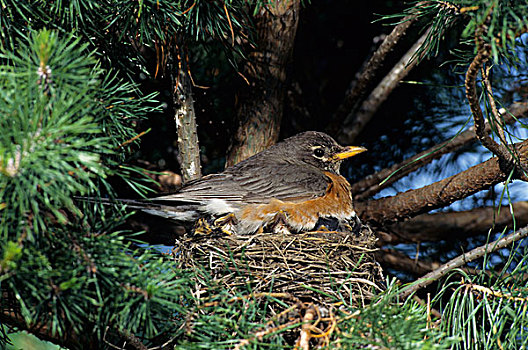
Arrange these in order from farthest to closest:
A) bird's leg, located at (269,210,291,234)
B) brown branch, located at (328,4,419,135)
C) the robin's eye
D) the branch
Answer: the robin's eye
brown branch, located at (328,4,419,135)
bird's leg, located at (269,210,291,234)
the branch

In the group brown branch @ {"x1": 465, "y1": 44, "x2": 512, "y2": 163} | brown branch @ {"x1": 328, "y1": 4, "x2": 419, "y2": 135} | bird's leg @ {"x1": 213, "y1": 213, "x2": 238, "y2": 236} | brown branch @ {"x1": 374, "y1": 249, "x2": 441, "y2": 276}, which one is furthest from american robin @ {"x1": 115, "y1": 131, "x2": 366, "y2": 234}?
brown branch @ {"x1": 465, "y1": 44, "x2": 512, "y2": 163}

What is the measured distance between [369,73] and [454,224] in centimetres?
127

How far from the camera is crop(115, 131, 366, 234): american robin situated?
9.79 ft

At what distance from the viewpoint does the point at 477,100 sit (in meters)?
1.85

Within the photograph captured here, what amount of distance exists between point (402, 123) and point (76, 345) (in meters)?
2.92

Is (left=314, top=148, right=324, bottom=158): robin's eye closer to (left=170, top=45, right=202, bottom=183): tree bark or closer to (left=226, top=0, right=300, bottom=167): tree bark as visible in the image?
(left=226, top=0, right=300, bottom=167): tree bark

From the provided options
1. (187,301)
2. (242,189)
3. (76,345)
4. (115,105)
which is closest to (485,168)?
(242,189)

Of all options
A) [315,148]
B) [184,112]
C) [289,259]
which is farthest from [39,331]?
[315,148]

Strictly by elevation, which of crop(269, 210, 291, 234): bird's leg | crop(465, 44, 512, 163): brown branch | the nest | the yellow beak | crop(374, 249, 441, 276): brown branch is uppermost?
crop(465, 44, 512, 163): brown branch

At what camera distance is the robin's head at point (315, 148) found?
12.0 ft

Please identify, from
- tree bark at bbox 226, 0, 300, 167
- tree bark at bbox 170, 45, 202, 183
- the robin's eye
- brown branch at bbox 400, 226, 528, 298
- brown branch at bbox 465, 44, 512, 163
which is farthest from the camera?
the robin's eye

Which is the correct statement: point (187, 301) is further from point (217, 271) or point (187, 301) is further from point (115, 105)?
point (115, 105)

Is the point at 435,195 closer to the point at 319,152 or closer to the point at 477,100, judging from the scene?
the point at 319,152

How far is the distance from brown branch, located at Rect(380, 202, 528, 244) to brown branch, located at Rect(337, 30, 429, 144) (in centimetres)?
78
